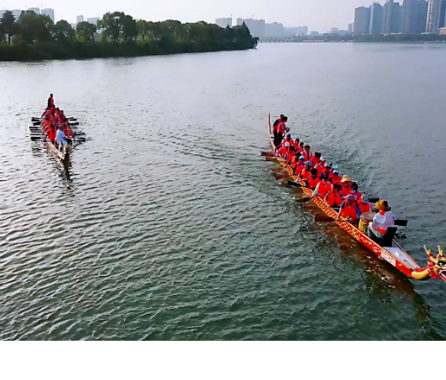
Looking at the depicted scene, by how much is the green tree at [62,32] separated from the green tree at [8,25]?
8.44 m

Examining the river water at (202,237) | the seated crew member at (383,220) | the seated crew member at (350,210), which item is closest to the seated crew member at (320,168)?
the river water at (202,237)

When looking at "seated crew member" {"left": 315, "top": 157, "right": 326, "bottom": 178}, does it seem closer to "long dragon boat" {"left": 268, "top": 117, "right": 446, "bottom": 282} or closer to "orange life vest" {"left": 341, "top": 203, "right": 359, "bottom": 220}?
"long dragon boat" {"left": 268, "top": 117, "right": 446, "bottom": 282}

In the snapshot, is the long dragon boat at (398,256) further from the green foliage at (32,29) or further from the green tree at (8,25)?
the green tree at (8,25)

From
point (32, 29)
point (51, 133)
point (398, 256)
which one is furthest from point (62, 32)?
point (398, 256)

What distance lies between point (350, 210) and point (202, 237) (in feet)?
16.7

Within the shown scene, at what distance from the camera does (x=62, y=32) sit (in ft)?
322

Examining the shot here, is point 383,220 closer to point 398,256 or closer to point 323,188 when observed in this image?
point 398,256

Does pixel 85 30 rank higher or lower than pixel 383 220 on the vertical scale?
higher

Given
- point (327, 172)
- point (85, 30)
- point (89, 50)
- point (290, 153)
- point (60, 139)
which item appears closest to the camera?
point (327, 172)

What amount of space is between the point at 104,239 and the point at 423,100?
136 ft

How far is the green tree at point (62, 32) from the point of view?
317ft

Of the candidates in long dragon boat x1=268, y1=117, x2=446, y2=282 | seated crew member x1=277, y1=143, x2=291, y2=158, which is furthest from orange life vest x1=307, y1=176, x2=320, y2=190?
seated crew member x1=277, y1=143, x2=291, y2=158
